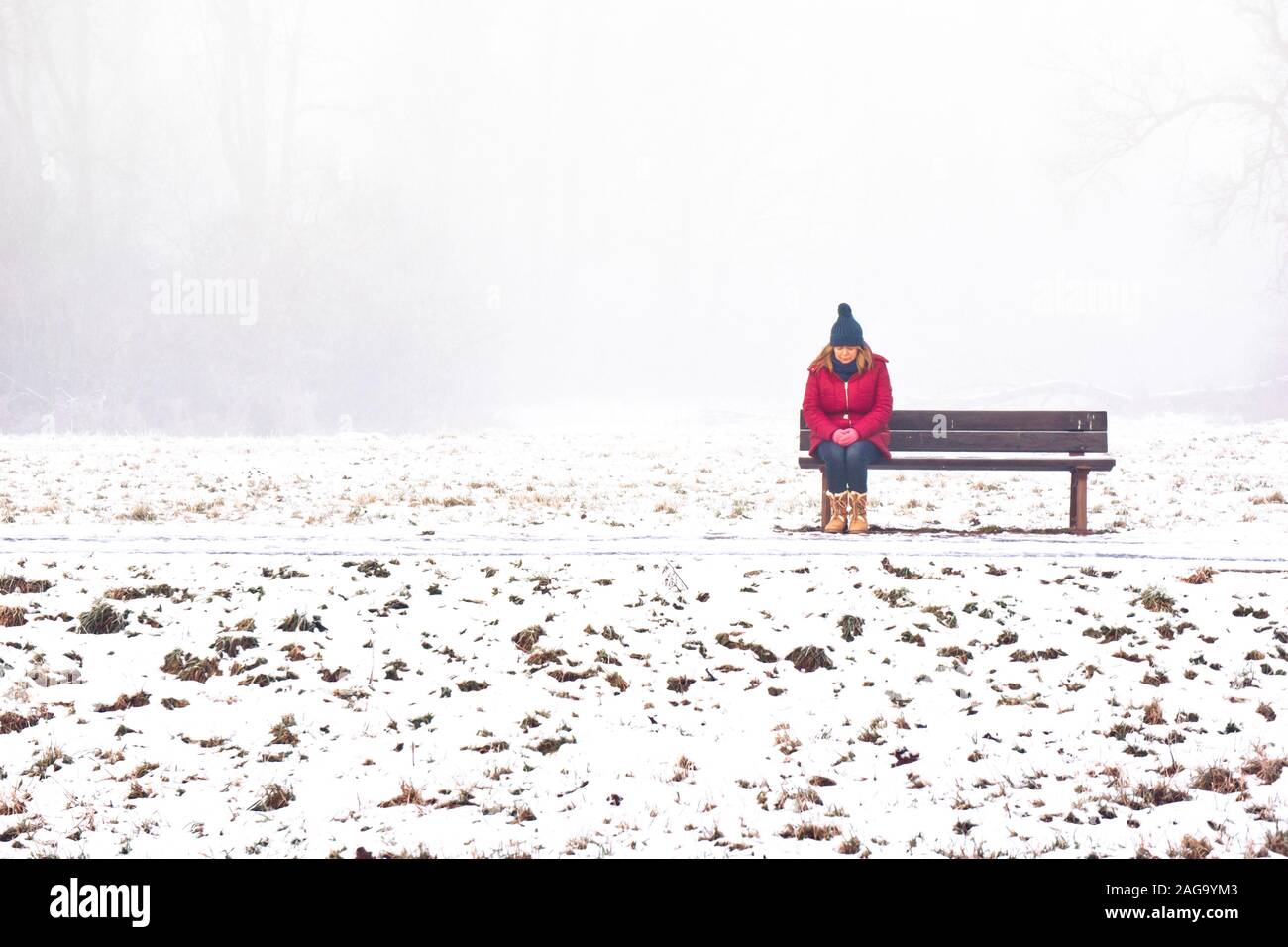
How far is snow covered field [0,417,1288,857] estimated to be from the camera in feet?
14.7

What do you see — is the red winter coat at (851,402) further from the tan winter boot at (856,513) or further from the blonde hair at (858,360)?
the tan winter boot at (856,513)

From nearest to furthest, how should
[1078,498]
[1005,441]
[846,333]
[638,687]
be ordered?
[638,687] → [846,333] → [1078,498] → [1005,441]

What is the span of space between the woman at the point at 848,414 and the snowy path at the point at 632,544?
0.44 meters

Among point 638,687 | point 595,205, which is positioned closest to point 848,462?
point 638,687

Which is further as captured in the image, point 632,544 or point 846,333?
point 846,333

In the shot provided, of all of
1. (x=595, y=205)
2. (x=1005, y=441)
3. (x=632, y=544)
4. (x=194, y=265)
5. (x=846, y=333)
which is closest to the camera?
(x=632, y=544)

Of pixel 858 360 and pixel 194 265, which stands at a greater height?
pixel 194 265

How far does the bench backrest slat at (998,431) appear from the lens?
374 inches

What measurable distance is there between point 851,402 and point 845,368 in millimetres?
288

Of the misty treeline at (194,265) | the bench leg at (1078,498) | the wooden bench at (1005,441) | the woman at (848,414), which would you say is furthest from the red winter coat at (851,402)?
the misty treeline at (194,265)

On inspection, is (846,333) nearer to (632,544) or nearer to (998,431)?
(998,431)

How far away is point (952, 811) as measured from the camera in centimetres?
454

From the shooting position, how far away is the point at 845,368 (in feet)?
29.2
